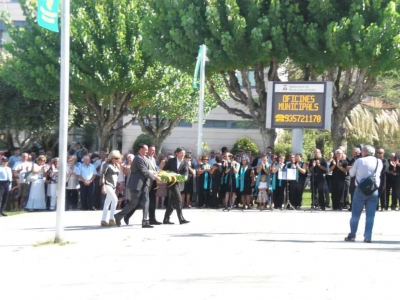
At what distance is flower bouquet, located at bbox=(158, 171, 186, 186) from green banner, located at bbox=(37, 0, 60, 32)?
4576 mm

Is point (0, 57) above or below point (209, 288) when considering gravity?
above

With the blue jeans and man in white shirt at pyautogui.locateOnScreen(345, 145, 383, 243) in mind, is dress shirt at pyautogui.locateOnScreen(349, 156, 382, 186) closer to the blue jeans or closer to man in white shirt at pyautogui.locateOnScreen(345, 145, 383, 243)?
man in white shirt at pyautogui.locateOnScreen(345, 145, 383, 243)

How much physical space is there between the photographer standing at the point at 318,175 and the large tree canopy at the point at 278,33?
4561mm


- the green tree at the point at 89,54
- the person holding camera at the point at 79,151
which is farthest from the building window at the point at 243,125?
the person holding camera at the point at 79,151

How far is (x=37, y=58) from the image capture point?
31484 mm

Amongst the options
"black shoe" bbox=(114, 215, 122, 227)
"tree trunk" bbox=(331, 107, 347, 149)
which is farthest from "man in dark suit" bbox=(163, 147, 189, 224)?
"tree trunk" bbox=(331, 107, 347, 149)

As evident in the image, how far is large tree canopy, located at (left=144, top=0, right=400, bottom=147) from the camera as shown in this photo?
23.6m

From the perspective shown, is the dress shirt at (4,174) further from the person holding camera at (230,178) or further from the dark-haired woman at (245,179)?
the dark-haired woman at (245,179)

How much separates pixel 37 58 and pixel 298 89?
14167 millimetres

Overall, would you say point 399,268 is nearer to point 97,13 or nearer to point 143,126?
point 97,13

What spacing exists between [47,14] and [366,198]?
21.5 ft

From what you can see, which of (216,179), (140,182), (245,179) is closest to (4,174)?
(140,182)

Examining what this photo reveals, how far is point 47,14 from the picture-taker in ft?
40.8

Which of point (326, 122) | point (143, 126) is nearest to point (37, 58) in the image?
point (143, 126)
